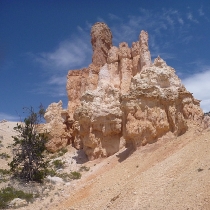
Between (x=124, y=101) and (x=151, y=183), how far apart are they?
775cm

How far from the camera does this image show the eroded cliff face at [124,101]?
639 inches

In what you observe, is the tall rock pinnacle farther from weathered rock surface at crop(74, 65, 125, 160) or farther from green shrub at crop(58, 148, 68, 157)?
green shrub at crop(58, 148, 68, 157)

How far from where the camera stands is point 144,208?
27.5 ft

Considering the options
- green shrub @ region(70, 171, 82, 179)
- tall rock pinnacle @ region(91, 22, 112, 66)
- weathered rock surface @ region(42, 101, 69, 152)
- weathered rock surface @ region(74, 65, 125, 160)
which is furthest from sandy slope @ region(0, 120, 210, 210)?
tall rock pinnacle @ region(91, 22, 112, 66)

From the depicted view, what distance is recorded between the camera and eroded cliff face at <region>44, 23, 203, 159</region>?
53.3 ft

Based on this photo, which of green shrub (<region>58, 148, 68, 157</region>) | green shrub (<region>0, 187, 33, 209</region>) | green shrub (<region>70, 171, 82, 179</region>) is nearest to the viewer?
green shrub (<region>0, 187, 33, 209</region>)

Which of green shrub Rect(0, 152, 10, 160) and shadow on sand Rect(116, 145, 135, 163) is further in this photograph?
green shrub Rect(0, 152, 10, 160)

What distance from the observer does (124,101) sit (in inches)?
675

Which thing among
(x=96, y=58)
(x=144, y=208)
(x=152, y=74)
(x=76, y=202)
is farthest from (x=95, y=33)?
(x=144, y=208)

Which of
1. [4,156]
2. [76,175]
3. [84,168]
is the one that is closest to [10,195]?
[76,175]

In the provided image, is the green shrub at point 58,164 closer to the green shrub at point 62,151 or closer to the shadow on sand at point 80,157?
the shadow on sand at point 80,157

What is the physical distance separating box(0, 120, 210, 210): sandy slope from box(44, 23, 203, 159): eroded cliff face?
3.49 feet

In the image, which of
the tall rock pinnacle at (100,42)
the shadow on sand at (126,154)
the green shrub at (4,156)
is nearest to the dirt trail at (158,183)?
the shadow on sand at (126,154)

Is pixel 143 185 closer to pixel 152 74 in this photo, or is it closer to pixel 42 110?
pixel 152 74
